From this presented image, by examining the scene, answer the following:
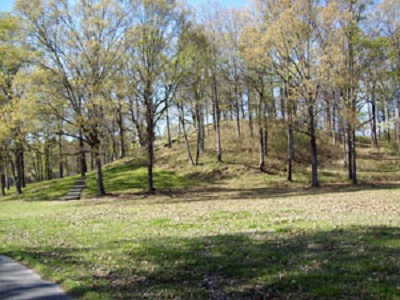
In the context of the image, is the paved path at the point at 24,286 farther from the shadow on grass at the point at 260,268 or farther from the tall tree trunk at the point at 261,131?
the tall tree trunk at the point at 261,131

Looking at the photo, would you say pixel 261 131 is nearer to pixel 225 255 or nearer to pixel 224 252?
pixel 224 252

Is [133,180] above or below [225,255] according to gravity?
above

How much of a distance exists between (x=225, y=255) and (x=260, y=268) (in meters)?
1.30

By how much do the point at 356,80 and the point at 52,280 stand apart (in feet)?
79.5

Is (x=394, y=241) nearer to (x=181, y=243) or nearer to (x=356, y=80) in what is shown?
(x=181, y=243)

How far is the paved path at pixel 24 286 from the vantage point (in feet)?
19.5

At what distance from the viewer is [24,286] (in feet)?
21.5

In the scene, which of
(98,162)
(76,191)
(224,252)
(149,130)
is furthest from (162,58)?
(224,252)

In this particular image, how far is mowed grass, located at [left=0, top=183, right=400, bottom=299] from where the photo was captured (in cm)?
579

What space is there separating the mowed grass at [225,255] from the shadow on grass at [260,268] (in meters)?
0.02

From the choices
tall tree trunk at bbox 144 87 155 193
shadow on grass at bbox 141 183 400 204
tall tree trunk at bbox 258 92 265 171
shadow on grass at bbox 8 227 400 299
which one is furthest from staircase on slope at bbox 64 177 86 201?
shadow on grass at bbox 8 227 400 299

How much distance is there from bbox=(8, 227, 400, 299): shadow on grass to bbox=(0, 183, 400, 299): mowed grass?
2 centimetres

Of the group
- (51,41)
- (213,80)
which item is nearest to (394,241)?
(51,41)

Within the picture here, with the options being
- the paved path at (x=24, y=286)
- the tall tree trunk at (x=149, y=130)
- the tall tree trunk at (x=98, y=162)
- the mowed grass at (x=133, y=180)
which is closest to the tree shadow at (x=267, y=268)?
the paved path at (x=24, y=286)
